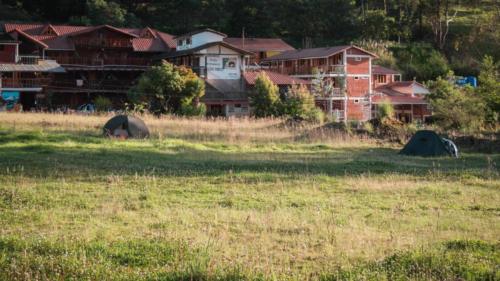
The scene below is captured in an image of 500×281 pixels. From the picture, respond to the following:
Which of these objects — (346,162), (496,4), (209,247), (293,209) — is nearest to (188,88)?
(346,162)

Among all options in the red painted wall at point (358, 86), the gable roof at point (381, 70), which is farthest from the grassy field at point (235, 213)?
the gable roof at point (381, 70)

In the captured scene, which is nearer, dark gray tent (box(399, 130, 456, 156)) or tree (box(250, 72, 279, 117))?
dark gray tent (box(399, 130, 456, 156))

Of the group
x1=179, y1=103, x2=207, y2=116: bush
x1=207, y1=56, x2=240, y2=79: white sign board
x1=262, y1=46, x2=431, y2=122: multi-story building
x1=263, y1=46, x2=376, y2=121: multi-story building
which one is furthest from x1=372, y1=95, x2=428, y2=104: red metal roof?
x1=179, y1=103, x2=207, y2=116: bush

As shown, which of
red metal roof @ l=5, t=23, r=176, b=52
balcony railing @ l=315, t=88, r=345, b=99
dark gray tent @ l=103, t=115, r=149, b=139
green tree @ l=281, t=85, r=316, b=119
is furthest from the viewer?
red metal roof @ l=5, t=23, r=176, b=52

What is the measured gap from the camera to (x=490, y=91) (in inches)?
1427

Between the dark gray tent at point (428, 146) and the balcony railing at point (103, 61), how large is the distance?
3847 cm

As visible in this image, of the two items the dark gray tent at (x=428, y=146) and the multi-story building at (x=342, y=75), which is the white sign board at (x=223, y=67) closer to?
Result: the multi-story building at (x=342, y=75)

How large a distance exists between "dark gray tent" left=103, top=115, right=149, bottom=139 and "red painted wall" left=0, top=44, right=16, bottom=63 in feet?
98.1

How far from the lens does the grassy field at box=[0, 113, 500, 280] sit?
782cm

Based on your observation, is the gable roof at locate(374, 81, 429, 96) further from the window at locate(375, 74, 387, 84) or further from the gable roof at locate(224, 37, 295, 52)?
the gable roof at locate(224, 37, 295, 52)

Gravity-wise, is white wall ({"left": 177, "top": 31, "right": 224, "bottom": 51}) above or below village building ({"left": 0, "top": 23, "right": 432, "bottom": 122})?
above

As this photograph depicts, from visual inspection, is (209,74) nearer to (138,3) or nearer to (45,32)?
(45,32)

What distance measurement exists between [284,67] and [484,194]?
4533 centimetres

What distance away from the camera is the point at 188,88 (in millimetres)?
44469
